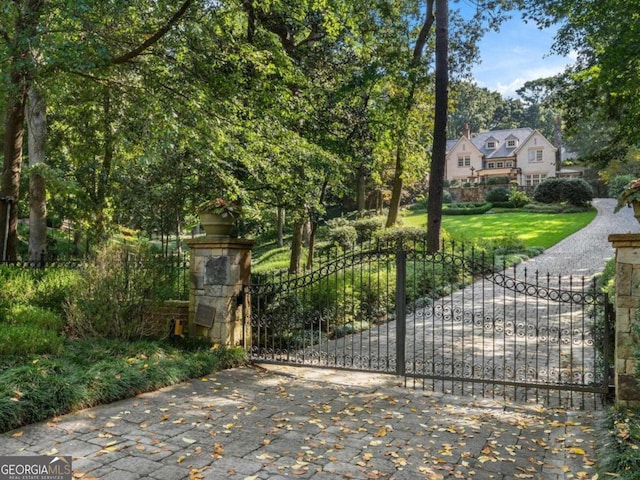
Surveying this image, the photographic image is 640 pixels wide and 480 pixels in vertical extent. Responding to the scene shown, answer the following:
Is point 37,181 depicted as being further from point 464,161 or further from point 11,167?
point 464,161

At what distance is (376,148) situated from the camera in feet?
43.7

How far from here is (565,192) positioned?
32.8 meters

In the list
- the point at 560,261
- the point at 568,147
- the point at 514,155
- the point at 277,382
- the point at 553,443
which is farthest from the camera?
the point at 568,147

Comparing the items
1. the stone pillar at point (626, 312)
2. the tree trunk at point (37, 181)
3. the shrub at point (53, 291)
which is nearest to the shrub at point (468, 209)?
the tree trunk at point (37, 181)

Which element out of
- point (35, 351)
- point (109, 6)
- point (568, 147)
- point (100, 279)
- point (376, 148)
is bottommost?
point (35, 351)

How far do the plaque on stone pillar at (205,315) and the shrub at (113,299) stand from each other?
2.08ft

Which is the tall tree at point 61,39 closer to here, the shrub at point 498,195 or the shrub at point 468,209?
the shrub at point 468,209

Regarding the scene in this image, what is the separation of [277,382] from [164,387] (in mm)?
1382

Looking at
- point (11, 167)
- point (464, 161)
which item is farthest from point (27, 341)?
point (464, 161)

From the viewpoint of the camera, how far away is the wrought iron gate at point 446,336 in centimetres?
577

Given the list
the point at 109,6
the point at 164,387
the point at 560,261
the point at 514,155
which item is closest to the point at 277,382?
the point at 164,387

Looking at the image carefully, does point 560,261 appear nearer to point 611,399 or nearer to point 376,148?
point 376,148

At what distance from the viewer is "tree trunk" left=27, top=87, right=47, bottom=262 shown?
9703 mm

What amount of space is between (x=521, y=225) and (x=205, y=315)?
75.4ft
